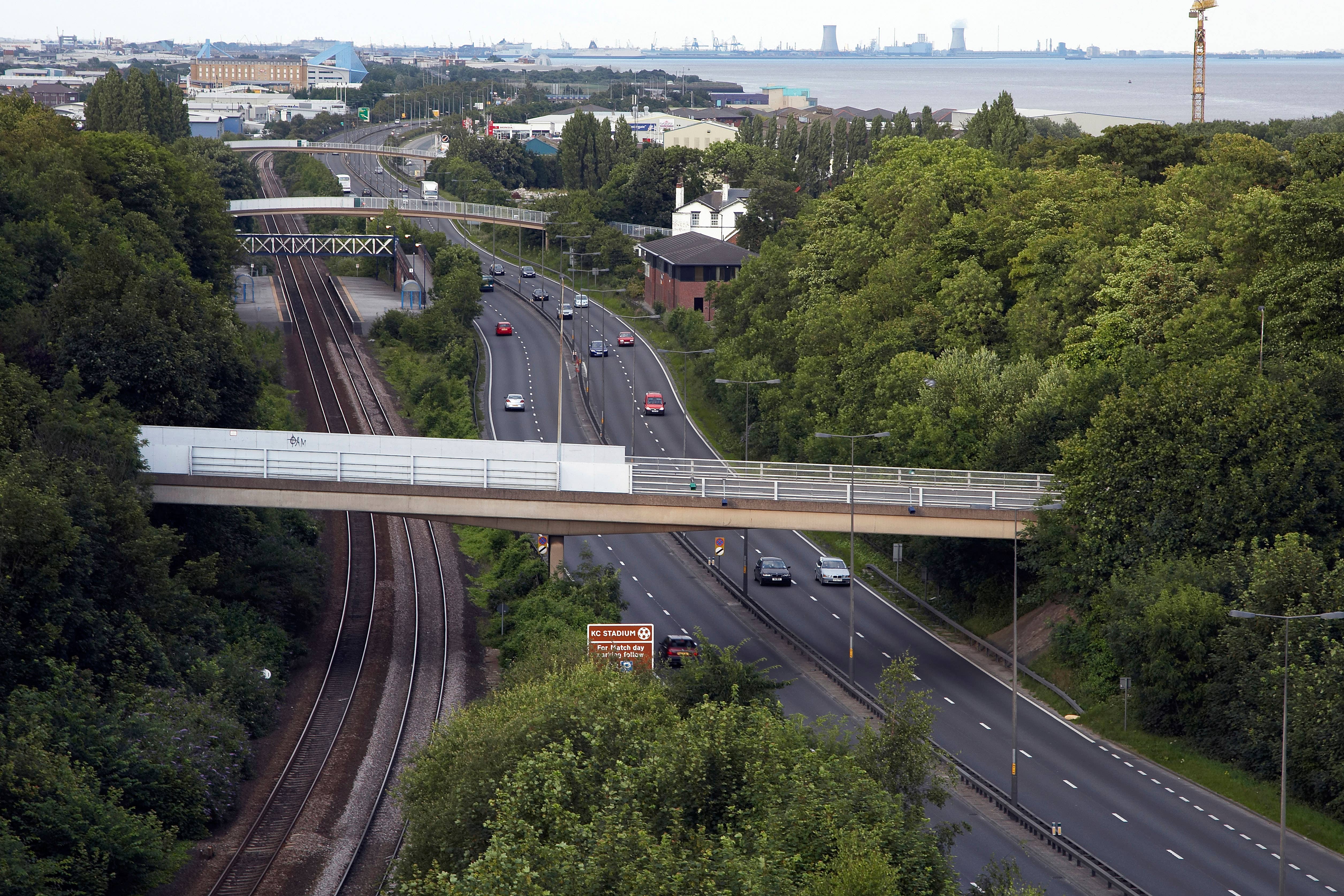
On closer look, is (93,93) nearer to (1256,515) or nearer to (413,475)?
(413,475)

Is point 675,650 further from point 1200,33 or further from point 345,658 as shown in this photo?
point 1200,33

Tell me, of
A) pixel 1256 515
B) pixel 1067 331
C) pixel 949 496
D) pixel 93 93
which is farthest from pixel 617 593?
pixel 93 93

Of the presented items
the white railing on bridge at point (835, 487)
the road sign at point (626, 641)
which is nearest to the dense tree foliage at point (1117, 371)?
the white railing on bridge at point (835, 487)

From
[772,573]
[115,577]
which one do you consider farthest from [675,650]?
[115,577]

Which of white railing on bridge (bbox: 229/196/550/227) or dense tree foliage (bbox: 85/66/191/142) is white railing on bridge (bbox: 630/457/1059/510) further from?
dense tree foliage (bbox: 85/66/191/142)

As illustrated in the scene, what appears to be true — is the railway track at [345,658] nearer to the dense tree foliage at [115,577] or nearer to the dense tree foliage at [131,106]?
the dense tree foliage at [115,577]
